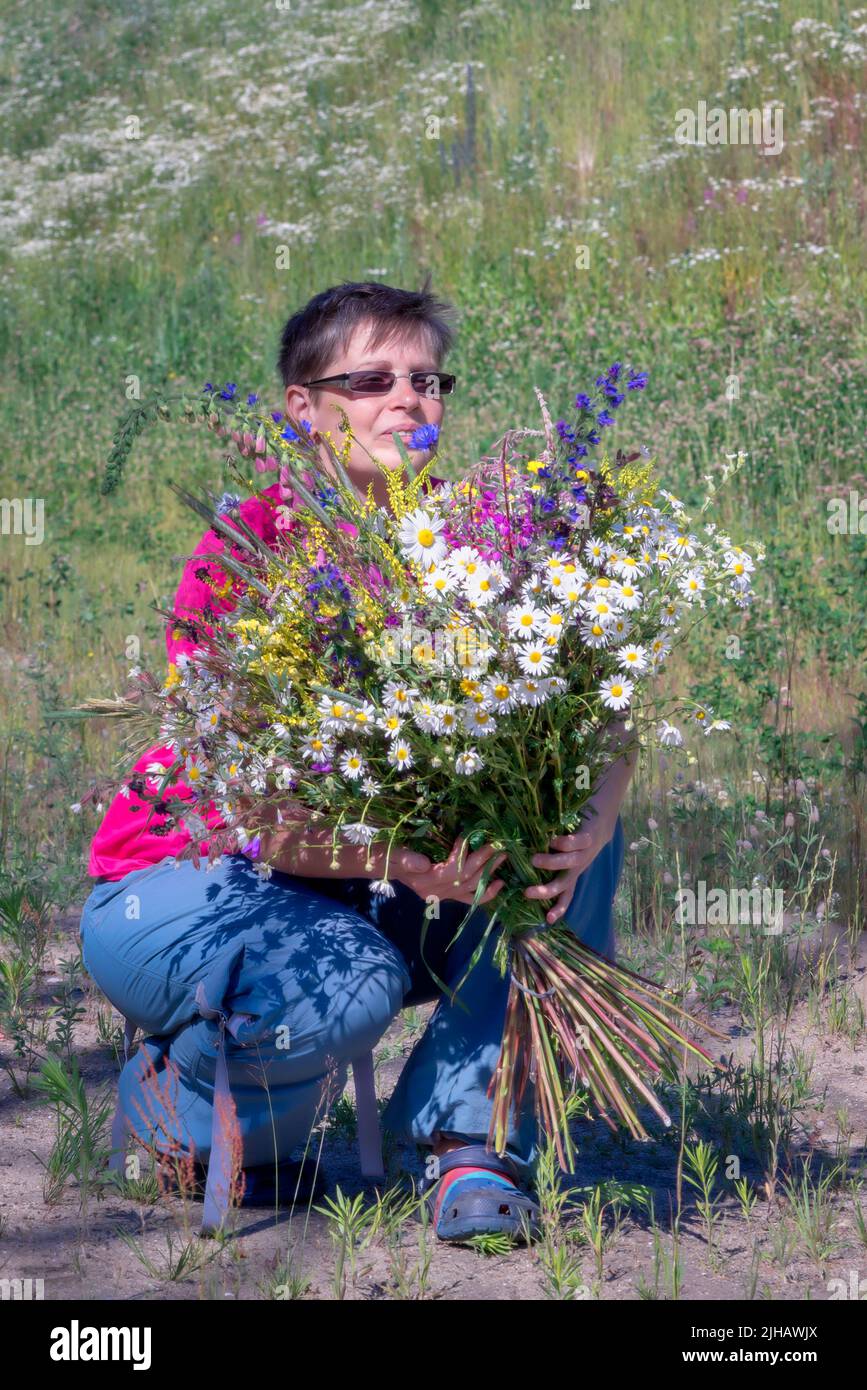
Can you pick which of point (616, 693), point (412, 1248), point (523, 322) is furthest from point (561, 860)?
point (523, 322)

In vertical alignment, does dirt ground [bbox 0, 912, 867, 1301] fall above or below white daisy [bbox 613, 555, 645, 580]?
below

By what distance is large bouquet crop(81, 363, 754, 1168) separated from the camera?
2609 mm

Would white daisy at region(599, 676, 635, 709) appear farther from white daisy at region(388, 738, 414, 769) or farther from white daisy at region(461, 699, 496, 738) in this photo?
white daisy at region(388, 738, 414, 769)

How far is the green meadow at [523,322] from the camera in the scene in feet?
15.0

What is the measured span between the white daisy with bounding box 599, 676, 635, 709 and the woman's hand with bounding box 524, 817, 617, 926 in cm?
30

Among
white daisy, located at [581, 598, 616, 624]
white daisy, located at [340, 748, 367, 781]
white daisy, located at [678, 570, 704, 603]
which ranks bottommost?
white daisy, located at [340, 748, 367, 781]

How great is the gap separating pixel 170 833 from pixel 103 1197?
2.34ft

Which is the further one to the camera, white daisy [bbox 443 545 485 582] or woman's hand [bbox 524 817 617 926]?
woman's hand [bbox 524 817 617 926]

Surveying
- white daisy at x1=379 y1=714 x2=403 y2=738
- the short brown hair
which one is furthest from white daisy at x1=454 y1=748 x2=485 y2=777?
the short brown hair

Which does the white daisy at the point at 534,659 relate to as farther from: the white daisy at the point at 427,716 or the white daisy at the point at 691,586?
the white daisy at the point at 691,586

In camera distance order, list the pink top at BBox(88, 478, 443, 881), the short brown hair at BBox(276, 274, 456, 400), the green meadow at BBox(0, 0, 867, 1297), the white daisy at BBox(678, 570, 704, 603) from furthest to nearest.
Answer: the green meadow at BBox(0, 0, 867, 1297) < the short brown hair at BBox(276, 274, 456, 400) < the pink top at BBox(88, 478, 443, 881) < the white daisy at BBox(678, 570, 704, 603)

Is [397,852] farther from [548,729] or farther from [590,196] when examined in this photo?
[590,196]

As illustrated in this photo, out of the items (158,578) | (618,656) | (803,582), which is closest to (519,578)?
(618,656)

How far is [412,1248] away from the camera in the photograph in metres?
2.93
